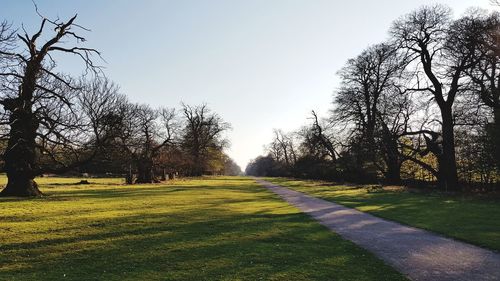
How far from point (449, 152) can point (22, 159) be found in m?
31.7

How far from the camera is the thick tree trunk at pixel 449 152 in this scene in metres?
35.9

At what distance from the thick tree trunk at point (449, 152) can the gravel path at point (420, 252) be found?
2212 centimetres

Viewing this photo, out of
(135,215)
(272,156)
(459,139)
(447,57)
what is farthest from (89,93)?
(272,156)

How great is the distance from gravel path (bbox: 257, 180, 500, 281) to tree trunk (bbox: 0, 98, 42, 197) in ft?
58.6

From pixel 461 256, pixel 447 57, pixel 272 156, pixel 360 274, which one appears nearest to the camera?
pixel 360 274

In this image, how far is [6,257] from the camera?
31.1ft

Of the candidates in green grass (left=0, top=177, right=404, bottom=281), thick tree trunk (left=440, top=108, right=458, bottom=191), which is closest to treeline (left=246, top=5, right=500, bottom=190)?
thick tree trunk (left=440, top=108, right=458, bottom=191)

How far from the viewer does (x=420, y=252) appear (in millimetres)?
10789

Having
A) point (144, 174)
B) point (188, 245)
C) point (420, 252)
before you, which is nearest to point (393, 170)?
point (144, 174)

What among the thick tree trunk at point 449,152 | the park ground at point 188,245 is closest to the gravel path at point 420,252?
the park ground at point 188,245

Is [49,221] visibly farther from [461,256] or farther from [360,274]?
[461,256]

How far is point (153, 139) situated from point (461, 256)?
2279 inches

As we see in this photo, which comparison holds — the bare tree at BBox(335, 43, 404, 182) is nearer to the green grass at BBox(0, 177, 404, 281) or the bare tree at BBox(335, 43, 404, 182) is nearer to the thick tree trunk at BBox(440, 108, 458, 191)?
the thick tree trunk at BBox(440, 108, 458, 191)

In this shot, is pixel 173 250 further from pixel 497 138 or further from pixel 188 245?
pixel 497 138
